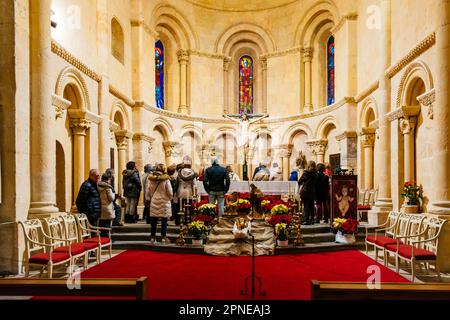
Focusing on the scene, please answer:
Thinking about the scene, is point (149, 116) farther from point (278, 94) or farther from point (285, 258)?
point (285, 258)

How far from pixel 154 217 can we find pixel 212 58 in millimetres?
13367

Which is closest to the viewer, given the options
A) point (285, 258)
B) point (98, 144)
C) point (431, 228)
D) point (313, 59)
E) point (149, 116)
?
point (431, 228)

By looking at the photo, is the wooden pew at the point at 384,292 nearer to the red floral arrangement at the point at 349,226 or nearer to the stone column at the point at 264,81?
the red floral arrangement at the point at 349,226

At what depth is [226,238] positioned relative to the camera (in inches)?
366

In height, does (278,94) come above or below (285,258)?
above

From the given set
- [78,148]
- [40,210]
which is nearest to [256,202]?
[78,148]

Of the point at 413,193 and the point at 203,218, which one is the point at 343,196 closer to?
the point at 413,193

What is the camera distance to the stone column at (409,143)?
10.3 metres

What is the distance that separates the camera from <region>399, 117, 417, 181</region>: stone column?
10320mm

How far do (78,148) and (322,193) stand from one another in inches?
270

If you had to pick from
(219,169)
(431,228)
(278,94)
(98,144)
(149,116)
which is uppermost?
(278,94)

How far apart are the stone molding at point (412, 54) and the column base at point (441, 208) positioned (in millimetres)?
3422

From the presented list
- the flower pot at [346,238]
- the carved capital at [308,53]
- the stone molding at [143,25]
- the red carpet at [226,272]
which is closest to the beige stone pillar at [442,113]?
the red carpet at [226,272]

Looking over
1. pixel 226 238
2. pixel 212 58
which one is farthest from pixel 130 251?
pixel 212 58
